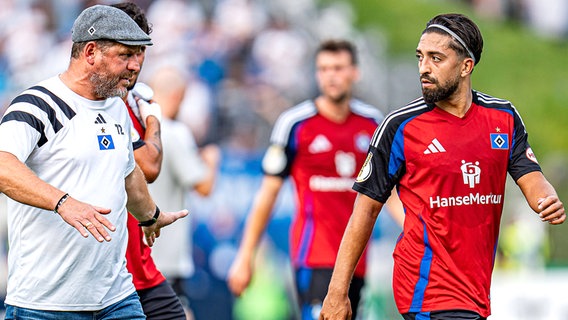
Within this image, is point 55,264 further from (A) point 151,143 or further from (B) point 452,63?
(B) point 452,63

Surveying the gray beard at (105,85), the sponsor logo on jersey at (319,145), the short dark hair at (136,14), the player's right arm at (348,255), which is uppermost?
the short dark hair at (136,14)

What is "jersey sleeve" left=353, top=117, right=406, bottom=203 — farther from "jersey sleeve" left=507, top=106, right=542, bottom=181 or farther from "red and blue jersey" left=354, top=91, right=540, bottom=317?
"jersey sleeve" left=507, top=106, right=542, bottom=181

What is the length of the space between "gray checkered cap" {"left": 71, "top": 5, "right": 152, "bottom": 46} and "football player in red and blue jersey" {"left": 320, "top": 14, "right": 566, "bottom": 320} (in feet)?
4.65

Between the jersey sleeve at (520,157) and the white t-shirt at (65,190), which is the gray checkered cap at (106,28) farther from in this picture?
the jersey sleeve at (520,157)

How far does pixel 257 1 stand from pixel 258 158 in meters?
2.21

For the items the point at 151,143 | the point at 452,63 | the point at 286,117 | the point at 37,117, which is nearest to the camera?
the point at 37,117

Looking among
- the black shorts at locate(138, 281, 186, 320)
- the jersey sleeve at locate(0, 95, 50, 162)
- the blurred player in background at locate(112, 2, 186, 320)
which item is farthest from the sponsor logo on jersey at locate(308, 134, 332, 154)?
the jersey sleeve at locate(0, 95, 50, 162)

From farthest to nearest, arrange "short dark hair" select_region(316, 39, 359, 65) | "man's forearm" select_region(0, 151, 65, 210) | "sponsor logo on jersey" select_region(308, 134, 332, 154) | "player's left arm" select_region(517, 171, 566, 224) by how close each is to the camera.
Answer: "short dark hair" select_region(316, 39, 359, 65), "sponsor logo on jersey" select_region(308, 134, 332, 154), "player's left arm" select_region(517, 171, 566, 224), "man's forearm" select_region(0, 151, 65, 210)

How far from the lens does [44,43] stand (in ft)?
44.0

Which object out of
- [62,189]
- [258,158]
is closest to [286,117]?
[62,189]

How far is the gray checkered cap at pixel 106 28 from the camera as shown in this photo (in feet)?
16.4

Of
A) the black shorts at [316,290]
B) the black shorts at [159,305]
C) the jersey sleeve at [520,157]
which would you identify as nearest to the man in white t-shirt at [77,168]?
the black shorts at [159,305]

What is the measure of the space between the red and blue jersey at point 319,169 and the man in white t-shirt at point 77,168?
3.20 metres

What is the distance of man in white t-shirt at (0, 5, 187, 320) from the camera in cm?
481
